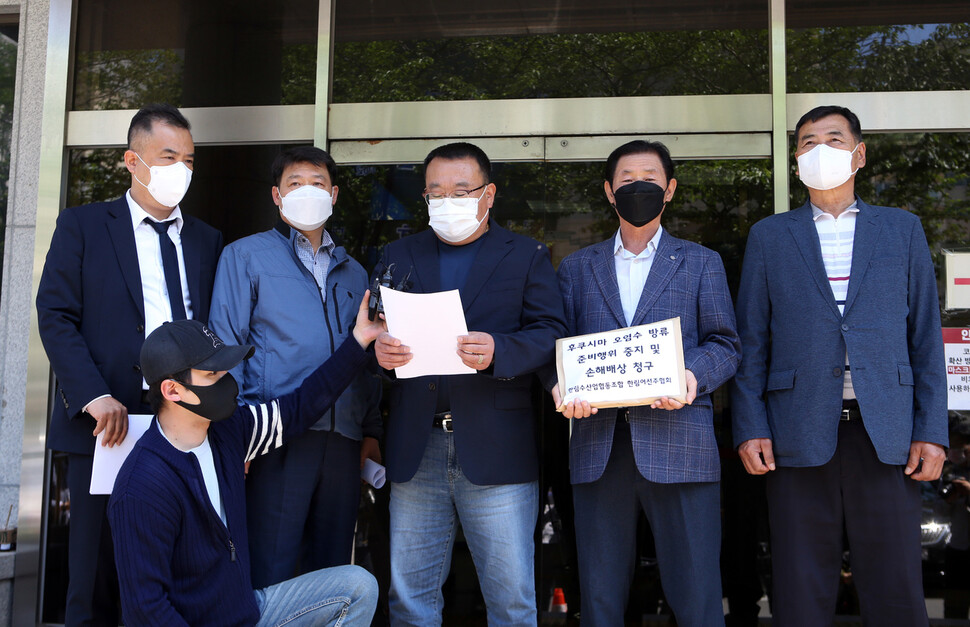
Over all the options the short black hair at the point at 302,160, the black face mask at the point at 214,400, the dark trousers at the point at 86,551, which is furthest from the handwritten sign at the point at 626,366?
the dark trousers at the point at 86,551

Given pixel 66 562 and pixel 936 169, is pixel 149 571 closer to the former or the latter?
pixel 66 562

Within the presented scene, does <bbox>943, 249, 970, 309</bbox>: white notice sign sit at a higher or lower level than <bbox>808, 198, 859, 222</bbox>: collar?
lower

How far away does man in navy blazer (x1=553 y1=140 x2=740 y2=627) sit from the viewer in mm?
3113

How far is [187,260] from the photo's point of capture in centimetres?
357

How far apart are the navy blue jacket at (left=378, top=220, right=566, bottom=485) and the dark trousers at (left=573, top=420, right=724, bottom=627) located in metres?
0.31

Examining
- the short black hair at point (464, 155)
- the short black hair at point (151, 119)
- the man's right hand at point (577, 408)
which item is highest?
the short black hair at point (151, 119)

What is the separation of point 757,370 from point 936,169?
176 centimetres

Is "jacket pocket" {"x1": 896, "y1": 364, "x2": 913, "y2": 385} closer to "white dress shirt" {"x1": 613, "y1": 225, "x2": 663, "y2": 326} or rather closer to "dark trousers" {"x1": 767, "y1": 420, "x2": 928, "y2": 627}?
"dark trousers" {"x1": 767, "y1": 420, "x2": 928, "y2": 627}

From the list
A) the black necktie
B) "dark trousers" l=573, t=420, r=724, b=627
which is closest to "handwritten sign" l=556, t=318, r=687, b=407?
"dark trousers" l=573, t=420, r=724, b=627

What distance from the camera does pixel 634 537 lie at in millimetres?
3256

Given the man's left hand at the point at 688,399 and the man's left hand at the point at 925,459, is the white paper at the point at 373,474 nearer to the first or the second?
the man's left hand at the point at 688,399

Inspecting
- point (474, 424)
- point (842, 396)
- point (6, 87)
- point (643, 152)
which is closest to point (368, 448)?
point (474, 424)

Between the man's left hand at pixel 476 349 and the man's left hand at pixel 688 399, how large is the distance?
1.99ft

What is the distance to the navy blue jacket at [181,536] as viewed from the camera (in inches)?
98.3
